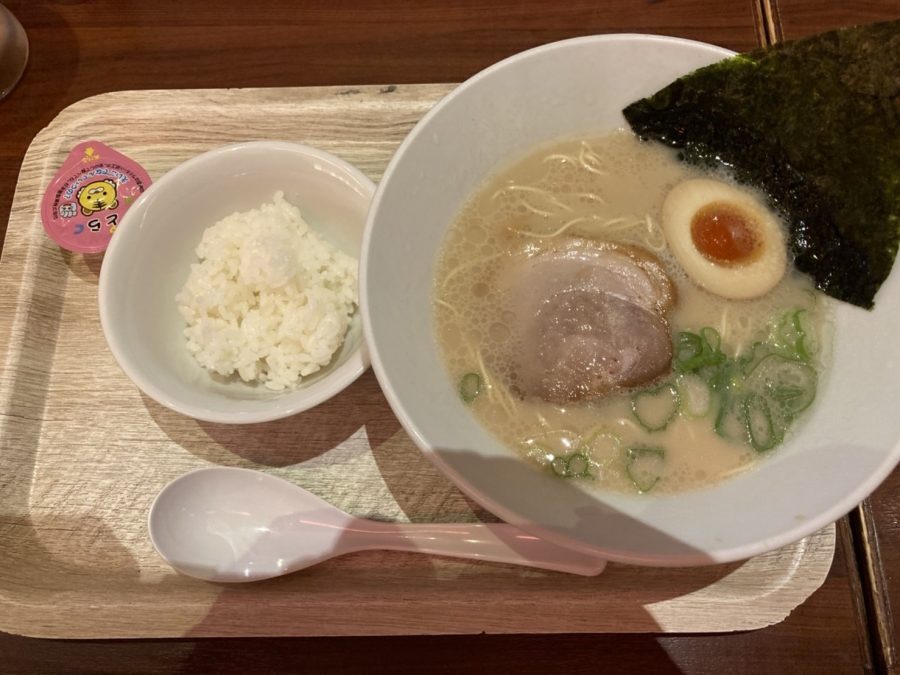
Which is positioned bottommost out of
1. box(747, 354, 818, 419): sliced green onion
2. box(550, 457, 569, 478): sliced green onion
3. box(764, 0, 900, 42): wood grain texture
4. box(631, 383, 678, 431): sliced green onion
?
box(550, 457, 569, 478): sliced green onion

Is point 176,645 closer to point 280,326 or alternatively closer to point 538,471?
point 280,326

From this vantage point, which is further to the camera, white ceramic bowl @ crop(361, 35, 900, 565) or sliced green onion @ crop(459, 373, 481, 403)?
sliced green onion @ crop(459, 373, 481, 403)

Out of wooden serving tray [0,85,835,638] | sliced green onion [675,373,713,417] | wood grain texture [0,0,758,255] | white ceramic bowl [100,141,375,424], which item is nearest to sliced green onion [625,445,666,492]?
sliced green onion [675,373,713,417]

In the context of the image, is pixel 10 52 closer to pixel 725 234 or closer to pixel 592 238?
pixel 592 238

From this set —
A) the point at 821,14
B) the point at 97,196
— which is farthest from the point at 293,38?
the point at 821,14

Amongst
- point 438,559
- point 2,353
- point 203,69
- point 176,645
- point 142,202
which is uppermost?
point 203,69

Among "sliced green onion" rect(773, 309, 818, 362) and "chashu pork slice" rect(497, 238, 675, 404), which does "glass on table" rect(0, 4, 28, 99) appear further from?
"sliced green onion" rect(773, 309, 818, 362)

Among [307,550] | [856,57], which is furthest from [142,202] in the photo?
[856,57]
